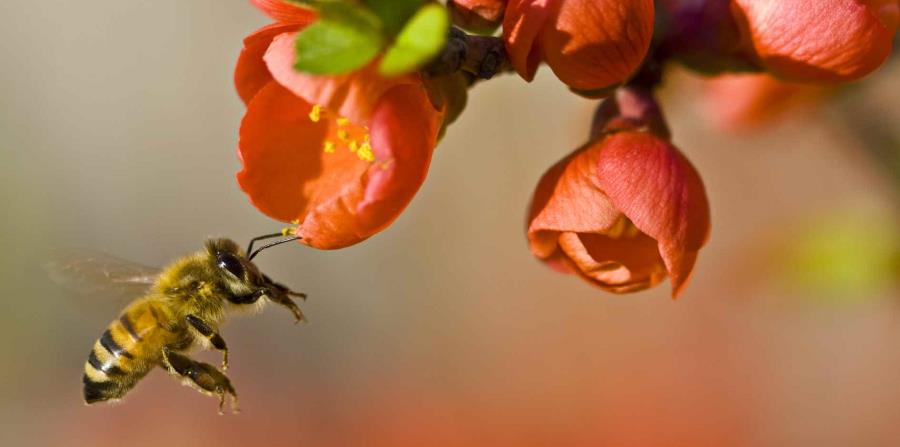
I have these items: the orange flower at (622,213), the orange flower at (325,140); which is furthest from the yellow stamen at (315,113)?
the orange flower at (622,213)

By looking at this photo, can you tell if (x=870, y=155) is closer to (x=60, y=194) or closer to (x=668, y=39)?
(x=668, y=39)

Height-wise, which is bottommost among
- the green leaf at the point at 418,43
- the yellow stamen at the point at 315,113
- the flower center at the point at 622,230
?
the flower center at the point at 622,230

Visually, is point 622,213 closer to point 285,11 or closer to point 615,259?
point 615,259

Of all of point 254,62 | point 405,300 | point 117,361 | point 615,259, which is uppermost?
point 254,62

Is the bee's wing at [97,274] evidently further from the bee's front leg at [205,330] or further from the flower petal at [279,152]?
the flower petal at [279,152]

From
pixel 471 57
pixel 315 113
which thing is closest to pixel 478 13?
pixel 471 57

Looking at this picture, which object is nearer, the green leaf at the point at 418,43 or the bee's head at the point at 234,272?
the green leaf at the point at 418,43

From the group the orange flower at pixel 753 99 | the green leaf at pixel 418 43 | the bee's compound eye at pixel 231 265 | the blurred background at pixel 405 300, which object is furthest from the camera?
the blurred background at pixel 405 300

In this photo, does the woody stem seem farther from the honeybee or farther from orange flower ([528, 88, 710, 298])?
the honeybee
